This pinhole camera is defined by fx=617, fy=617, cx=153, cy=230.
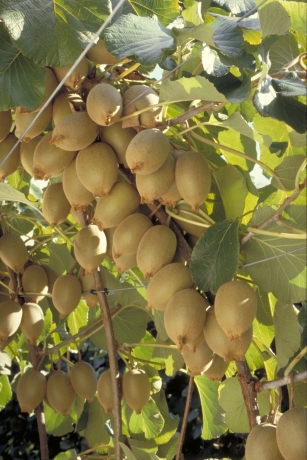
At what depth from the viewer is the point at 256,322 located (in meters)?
0.93

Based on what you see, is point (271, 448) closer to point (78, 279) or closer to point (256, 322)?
point (256, 322)

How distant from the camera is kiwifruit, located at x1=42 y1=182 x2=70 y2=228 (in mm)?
895

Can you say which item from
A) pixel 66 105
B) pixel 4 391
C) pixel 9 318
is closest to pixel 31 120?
pixel 66 105

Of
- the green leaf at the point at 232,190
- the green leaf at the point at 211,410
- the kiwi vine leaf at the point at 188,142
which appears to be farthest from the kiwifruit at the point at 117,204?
the green leaf at the point at 211,410

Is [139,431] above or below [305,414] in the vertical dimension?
below

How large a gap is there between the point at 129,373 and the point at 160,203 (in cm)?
36

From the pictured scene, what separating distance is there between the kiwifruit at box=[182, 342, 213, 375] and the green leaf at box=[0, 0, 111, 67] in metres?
0.40

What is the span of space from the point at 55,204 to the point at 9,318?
29 cm

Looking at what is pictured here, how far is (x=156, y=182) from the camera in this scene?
0.76 m

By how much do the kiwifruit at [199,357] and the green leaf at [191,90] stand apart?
30cm

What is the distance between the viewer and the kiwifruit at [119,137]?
2.68 feet

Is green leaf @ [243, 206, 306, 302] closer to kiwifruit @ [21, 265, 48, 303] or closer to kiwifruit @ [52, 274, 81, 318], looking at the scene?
kiwifruit @ [52, 274, 81, 318]

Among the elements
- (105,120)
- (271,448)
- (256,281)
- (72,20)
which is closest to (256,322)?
(256,281)

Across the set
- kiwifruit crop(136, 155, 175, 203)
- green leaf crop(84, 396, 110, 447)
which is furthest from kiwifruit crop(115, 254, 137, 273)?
green leaf crop(84, 396, 110, 447)
